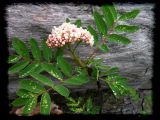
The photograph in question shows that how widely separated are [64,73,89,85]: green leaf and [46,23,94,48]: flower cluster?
258mm

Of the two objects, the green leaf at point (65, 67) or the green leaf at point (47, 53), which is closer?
the green leaf at point (65, 67)

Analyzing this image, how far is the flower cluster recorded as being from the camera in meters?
2.73

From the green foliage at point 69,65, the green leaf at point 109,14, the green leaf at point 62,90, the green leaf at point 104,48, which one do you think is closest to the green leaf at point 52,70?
the green foliage at point 69,65

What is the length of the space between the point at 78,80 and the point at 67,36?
13.0 inches

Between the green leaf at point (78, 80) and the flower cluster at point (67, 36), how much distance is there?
10.2 inches

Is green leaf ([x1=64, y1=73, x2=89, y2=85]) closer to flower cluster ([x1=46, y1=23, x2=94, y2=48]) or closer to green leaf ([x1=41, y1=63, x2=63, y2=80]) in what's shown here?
green leaf ([x1=41, y1=63, x2=63, y2=80])

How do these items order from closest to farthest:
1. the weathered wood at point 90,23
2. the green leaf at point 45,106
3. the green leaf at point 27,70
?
1. the green leaf at point 45,106
2. the green leaf at point 27,70
3. the weathered wood at point 90,23

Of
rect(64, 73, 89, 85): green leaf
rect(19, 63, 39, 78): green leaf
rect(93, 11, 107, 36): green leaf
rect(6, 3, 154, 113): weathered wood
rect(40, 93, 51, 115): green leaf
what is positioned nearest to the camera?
rect(40, 93, 51, 115): green leaf

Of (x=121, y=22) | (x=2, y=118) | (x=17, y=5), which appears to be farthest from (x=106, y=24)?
(x=2, y=118)

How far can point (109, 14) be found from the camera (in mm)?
2863

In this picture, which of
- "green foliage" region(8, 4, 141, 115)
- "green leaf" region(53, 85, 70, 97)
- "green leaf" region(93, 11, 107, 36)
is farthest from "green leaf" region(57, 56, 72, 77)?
"green leaf" region(93, 11, 107, 36)

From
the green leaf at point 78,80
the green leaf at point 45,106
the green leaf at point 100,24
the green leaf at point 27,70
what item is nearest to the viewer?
the green leaf at point 45,106

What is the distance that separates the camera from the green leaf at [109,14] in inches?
112

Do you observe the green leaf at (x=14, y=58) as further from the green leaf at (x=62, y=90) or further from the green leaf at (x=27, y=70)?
the green leaf at (x=62, y=90)
